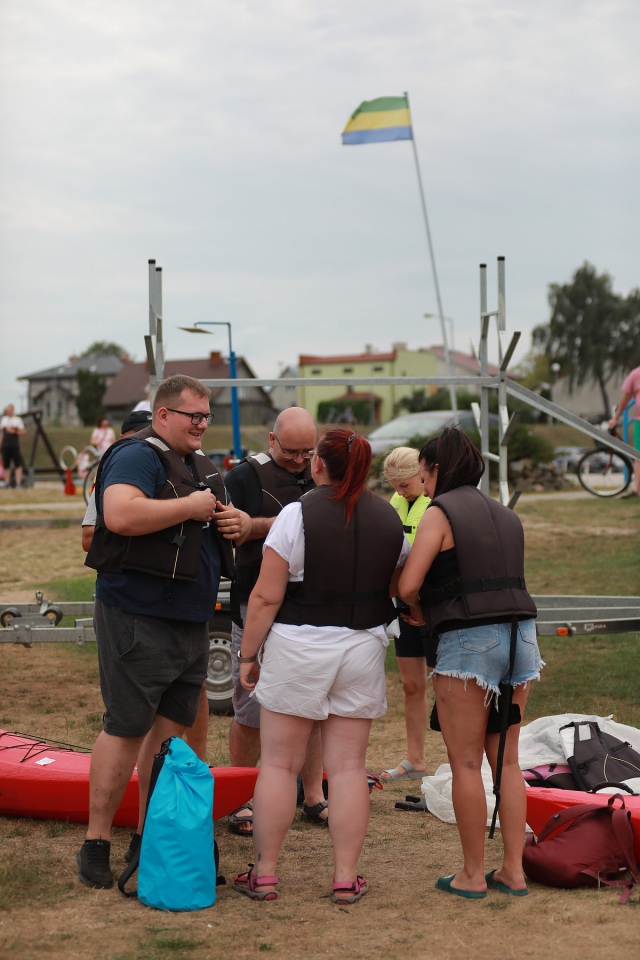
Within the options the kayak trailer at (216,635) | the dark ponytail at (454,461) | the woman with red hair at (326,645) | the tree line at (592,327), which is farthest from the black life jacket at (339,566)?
the tree line at (592,327)

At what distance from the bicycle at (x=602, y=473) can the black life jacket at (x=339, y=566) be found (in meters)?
14.5

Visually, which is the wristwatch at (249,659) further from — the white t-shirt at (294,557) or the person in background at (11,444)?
the person in background at (11,444)

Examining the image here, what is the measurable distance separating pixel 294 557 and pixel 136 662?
0.73 meters

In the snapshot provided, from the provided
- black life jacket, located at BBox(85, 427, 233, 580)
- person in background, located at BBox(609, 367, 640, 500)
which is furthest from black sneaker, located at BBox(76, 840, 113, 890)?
person in background, located at BBox(609, 367, 640, 500)

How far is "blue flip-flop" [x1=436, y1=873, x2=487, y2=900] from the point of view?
3.84m

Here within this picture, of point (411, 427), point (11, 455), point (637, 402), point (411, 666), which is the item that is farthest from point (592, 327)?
point (411, 666)

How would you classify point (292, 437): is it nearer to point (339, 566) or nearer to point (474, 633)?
point (339, 566)

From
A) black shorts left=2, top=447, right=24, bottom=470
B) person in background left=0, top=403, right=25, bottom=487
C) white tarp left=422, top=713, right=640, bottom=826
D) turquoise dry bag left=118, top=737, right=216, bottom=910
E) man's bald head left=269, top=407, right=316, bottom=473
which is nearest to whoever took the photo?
turquoise dry bag left=118, top=737, right=216, bottom=910

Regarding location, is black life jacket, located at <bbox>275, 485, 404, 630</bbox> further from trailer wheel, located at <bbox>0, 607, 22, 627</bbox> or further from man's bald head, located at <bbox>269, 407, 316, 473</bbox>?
trailer wheel, located at <bbox>0, 607, 22, 627</bbox>

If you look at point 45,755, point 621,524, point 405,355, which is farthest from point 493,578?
point 405,355

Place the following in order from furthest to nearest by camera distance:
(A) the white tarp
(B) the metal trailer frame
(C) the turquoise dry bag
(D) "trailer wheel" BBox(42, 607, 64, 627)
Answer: (D) "trailer wheel" BBox(42, 607, 64, 627), (B) the metal trailer frame, (A) the white tarp, (C) the turquoise dry bag

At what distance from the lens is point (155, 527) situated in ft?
12.3

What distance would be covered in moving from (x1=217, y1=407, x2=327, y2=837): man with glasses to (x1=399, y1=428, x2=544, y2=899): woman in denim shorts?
41.6 inches

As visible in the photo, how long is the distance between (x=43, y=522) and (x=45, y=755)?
12038mm
